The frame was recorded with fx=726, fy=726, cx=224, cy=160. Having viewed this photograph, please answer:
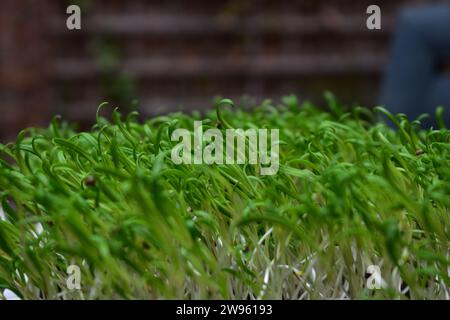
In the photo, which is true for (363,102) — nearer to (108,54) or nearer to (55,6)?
(108,54)

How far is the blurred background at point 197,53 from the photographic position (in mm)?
3881

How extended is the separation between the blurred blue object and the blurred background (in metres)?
1.75

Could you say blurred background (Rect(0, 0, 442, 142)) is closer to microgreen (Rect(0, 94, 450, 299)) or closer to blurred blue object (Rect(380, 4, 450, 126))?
blurred blue object (Rect(380, 4, 450, 126))

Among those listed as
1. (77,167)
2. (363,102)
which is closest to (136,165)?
(77,167)

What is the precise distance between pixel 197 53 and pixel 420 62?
199 centimetres

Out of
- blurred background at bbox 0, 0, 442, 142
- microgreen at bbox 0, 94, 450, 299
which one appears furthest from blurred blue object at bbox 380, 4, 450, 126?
blurred background at bbox 0, 0, 442, 142

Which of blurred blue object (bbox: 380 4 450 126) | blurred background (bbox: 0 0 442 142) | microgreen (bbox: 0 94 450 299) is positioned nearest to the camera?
microgreen (bbox: 0 94 450 299)

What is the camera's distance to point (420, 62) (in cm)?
220

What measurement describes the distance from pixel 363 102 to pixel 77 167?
11.8 ft

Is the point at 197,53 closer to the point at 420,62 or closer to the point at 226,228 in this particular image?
the point at 420,62

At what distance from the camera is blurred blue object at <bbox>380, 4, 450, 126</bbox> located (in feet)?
6.97

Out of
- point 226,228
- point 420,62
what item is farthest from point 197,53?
point 226,228

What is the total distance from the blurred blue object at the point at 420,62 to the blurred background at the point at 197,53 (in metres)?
1.75

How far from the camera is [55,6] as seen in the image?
389 cm
